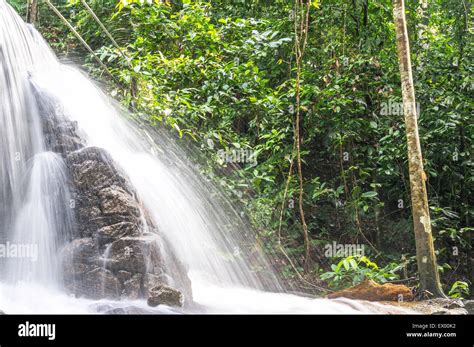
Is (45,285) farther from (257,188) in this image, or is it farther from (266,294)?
(257,188)

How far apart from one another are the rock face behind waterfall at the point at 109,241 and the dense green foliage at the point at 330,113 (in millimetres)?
1474

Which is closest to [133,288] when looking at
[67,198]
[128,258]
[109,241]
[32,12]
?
[128,258]

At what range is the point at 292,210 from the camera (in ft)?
26.8

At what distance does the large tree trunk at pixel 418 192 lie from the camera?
5312 millimetres

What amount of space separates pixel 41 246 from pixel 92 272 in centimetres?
84

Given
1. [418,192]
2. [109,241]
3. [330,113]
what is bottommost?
[109,241]

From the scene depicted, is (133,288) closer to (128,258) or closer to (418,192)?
(128,258)

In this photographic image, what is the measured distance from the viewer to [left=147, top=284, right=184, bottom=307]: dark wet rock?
489 cm

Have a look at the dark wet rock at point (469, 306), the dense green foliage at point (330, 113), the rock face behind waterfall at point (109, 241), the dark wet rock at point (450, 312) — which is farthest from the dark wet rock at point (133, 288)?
the dark wet rock at point (469, 306)

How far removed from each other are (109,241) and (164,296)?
951 millimetres

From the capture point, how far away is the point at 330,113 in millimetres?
7879

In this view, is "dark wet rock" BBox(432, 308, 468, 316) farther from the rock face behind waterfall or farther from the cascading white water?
the rock face behind waterfall

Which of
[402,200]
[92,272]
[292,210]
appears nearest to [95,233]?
[92,272]

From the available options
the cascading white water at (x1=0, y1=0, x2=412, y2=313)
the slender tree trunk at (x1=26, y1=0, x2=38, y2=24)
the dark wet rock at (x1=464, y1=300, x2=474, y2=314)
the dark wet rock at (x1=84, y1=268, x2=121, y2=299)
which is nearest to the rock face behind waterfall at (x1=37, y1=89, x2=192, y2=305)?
the dark wet rock at (x1=84, y1=268, x2=121, y2=299)
